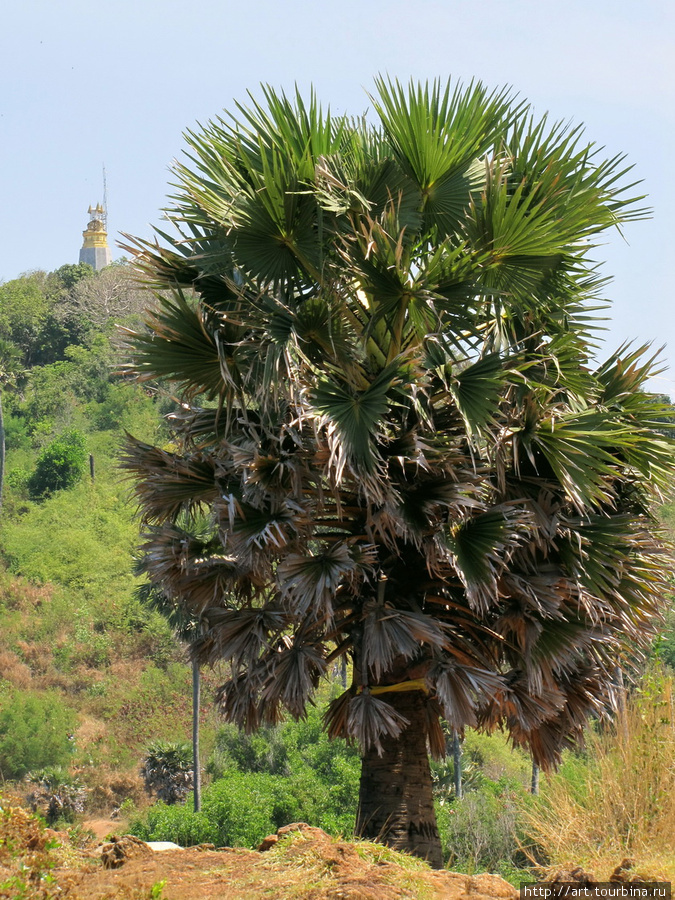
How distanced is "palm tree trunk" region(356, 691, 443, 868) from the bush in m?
40.4

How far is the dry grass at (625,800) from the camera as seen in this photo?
648cm

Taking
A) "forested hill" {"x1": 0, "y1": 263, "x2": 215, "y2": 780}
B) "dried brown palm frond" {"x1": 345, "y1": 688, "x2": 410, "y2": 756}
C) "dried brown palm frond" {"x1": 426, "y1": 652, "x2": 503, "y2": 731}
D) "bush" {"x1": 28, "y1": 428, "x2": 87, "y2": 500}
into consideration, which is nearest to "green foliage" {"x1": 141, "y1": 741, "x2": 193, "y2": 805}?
"forested hill" {"x1": 0, "y1": 263, "x2": 215, "y2": 780}

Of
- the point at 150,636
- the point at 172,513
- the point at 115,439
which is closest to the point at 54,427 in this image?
the point at 115,439

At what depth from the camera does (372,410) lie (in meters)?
6.16

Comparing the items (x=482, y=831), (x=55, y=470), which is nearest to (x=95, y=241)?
(x=55, y=470)

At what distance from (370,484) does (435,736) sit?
9.66ft

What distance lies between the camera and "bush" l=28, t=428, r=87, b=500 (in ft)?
148

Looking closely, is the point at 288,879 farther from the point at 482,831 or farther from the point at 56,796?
the point at 56,796

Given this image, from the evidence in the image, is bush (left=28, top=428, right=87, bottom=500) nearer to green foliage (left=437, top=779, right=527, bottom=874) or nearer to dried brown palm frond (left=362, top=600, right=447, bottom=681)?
Result: green foliage (left=437, top=779, right=527, bottom=874)

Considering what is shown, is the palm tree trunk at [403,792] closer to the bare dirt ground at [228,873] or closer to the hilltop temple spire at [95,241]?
the bare dirt ground at [228,873]

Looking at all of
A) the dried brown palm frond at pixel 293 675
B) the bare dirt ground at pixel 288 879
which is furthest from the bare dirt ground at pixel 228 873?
the dried brown palm frond at pixel 293 675

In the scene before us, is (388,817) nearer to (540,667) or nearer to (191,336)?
(540,667)

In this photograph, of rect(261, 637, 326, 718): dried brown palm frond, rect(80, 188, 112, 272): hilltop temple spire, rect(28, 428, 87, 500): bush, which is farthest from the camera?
rect(80, 188, 112, 272): hilltop temple spire

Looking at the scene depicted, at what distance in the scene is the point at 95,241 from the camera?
97.5 m
